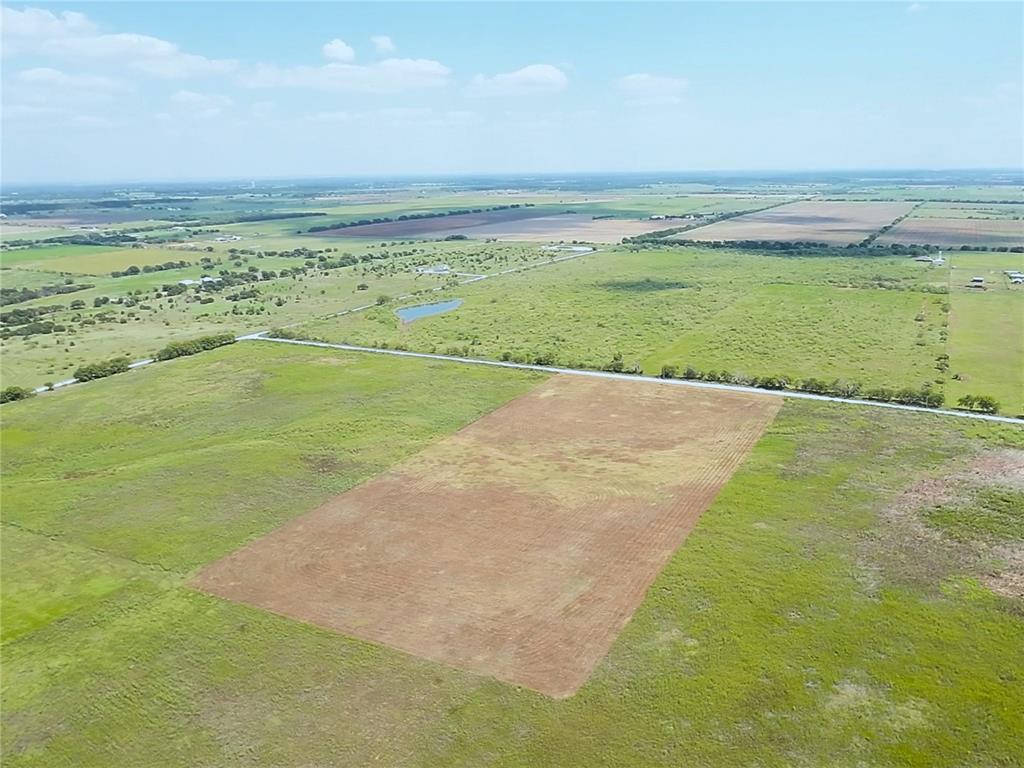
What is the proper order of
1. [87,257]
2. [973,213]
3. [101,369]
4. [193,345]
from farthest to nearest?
[973,213] < [87,257] < [193,345] < [101,369]

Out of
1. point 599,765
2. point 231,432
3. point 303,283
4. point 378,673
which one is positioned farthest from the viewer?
point 303,283

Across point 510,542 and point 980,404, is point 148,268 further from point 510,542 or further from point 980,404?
point 980,404

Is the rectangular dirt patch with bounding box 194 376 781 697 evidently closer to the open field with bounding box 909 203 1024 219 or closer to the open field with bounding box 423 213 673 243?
the open field with bounding box 423 213 673 243

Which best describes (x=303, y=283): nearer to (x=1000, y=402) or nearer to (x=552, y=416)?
(x=552, y=416)

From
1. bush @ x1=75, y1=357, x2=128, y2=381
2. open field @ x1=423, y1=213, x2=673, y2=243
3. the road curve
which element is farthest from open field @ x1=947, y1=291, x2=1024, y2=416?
open field @ x1=423, y1=213, x2=673, y2=243

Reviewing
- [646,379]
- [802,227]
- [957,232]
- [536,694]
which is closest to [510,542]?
[536,694]

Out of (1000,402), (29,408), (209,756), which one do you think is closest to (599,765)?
(209,756)

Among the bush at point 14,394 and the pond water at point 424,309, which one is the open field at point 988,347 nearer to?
the pond water at point 424,309
